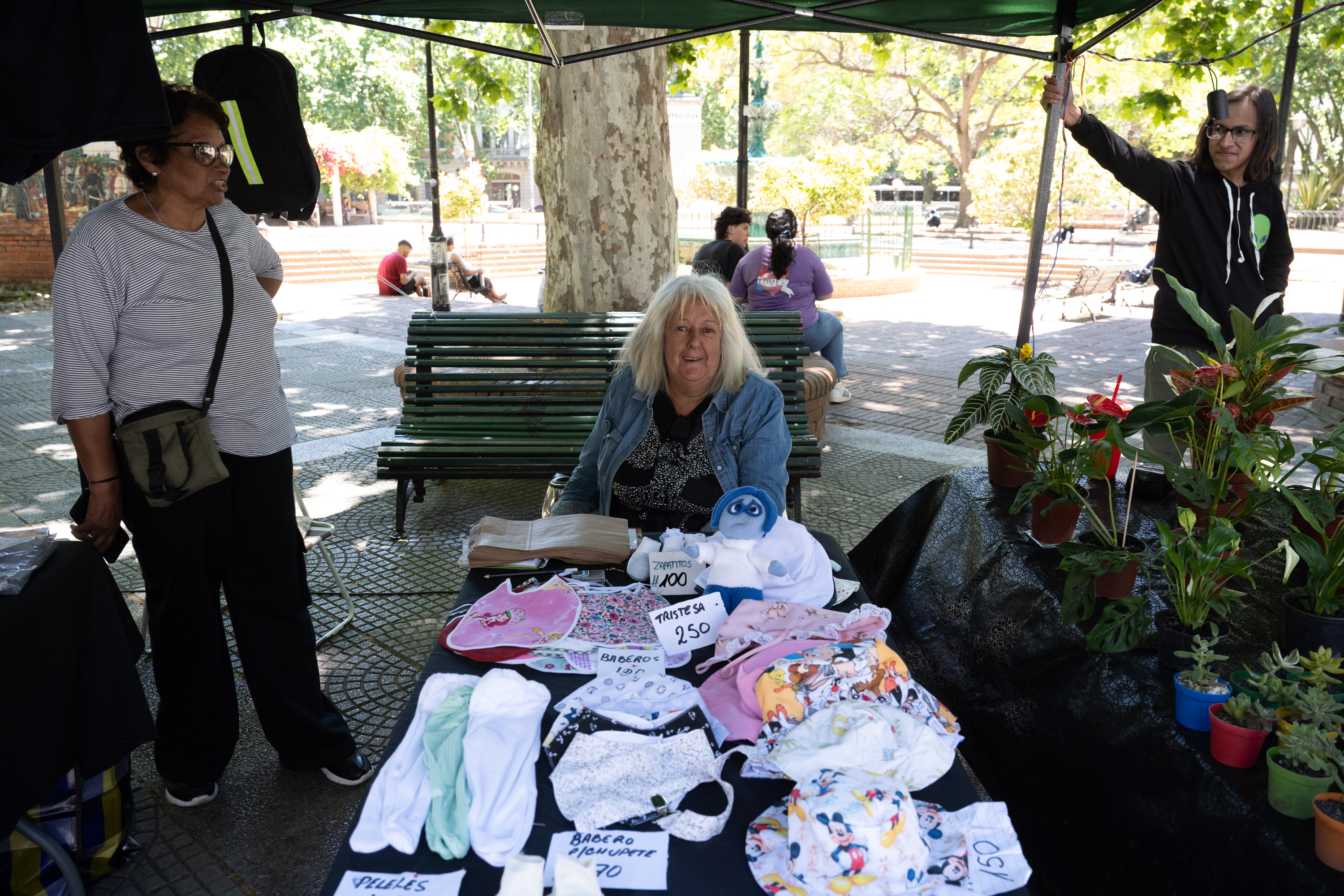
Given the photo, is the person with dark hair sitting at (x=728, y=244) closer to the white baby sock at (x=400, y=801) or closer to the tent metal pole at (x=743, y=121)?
the tent metal pole at (x=743, y=121)

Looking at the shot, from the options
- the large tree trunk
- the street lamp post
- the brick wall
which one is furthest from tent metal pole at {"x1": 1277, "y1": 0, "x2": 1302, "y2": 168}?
the street lamp post

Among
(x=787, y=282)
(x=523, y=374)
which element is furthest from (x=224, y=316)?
(x=787, y=282)

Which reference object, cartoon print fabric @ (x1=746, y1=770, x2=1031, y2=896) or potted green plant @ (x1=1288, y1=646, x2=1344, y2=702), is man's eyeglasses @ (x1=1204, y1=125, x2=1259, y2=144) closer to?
potted green plant @ (x1=1288, y1=646, x2=1344, y2=702)

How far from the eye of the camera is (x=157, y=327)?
239cm

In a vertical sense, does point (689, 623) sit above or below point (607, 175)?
below

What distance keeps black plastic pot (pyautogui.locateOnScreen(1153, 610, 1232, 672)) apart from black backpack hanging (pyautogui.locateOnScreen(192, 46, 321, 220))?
2991mm

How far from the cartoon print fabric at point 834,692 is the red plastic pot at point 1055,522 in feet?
3.99


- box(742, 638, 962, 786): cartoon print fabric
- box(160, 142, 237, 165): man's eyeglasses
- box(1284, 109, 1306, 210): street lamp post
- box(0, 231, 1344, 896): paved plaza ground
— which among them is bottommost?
box(0, 231, 1344, 896): paved plaza ground

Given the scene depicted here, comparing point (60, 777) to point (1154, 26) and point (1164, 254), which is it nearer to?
point (1164, 254)

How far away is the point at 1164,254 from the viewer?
3.92m

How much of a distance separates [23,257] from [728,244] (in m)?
14.3

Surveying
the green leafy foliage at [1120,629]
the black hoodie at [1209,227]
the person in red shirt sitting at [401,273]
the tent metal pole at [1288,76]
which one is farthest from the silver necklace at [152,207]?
the person in red shirt sitting at [401,273]

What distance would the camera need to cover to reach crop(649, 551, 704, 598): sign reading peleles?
2318 mm

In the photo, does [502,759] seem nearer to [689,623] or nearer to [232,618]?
[689,623]
